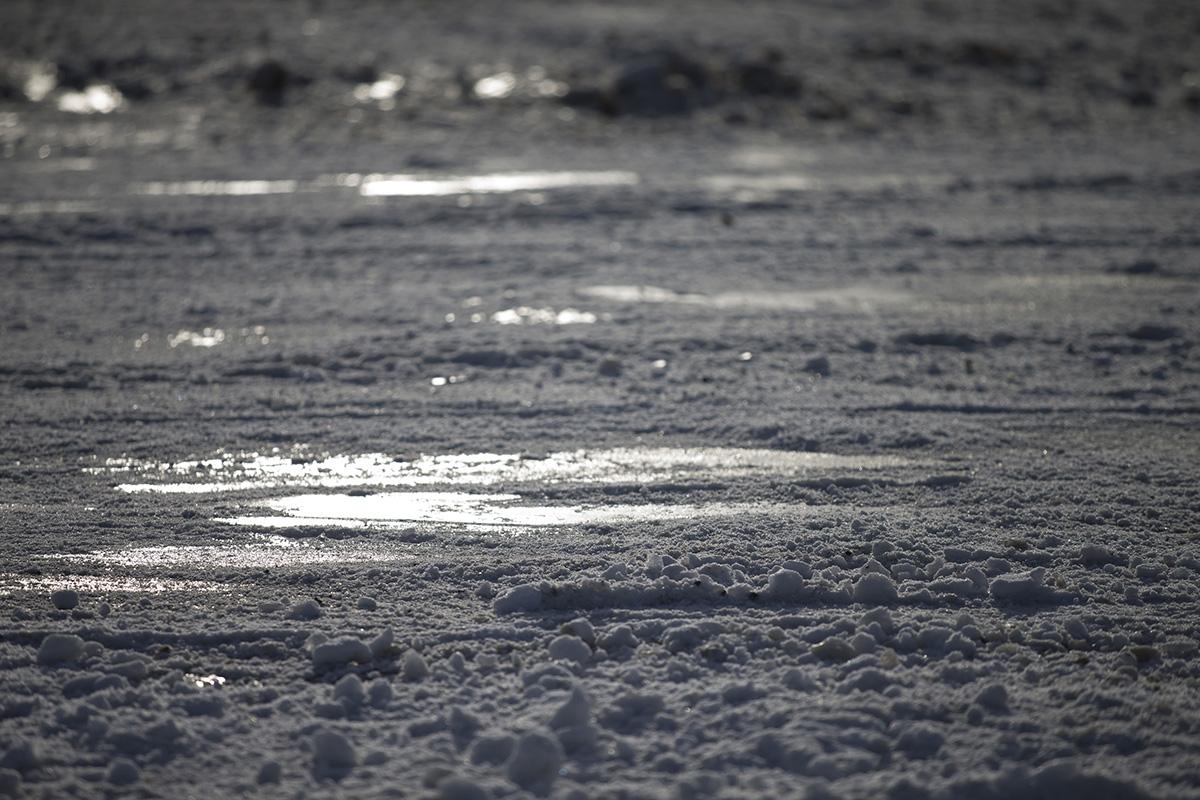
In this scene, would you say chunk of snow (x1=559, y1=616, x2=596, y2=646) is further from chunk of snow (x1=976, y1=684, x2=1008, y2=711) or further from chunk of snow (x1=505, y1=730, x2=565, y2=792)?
chunk of snow (x1=976, y1=684, x2=1008, y2=711)

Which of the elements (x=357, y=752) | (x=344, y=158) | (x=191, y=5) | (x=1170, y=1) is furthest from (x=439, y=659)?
(x=1170, y=1)

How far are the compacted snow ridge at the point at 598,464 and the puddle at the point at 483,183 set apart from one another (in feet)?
0.17

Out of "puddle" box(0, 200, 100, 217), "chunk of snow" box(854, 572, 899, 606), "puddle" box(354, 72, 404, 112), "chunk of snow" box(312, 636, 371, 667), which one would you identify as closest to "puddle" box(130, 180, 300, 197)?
"puddle" box(0, 200, 100, 217)

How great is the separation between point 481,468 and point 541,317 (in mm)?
1552

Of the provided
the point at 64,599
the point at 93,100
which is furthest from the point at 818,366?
the point at 93,100

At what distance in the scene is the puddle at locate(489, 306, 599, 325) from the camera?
16.9 feet

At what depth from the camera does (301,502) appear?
3.56 meters

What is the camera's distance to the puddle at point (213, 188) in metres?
7.12

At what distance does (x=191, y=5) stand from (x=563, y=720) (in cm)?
1133

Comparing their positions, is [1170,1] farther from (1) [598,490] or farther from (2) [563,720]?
(2) [563,720]

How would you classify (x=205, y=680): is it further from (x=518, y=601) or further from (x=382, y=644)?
(x=518, y=601)

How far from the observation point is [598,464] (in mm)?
3814

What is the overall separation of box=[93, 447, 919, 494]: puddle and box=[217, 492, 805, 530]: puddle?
0.34 feet

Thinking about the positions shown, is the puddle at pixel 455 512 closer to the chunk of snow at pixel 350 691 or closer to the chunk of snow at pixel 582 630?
the chunk of snow at pixel 582 630
